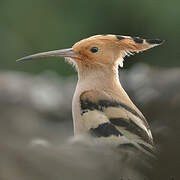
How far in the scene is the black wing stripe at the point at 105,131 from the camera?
10.7ft

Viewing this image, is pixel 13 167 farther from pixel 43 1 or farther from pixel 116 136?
pixel 43 1

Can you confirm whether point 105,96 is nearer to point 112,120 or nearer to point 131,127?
point 112,120

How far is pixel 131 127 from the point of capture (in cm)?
327

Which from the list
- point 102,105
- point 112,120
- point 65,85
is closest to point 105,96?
point 102,105

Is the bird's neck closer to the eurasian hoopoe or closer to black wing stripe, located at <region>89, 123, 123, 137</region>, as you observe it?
the eurasian hoopoe

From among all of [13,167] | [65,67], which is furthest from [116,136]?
[65,67]

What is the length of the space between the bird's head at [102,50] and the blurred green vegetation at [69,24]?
6.84 metres

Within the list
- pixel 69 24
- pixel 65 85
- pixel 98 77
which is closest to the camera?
pixel 98 77

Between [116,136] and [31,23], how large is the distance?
951 cm

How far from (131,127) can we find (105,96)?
1.36 ft

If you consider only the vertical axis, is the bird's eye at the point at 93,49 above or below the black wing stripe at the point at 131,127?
above

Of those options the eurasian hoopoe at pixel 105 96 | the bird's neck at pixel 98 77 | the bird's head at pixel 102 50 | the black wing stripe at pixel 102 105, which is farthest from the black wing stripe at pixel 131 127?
the bird's head at pixel 102 50

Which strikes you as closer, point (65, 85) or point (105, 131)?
point (105, 131)

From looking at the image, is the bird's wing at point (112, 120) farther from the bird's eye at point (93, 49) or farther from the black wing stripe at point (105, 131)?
the bird's eye at point (93, 49)
